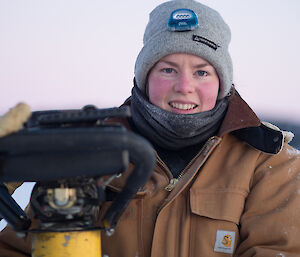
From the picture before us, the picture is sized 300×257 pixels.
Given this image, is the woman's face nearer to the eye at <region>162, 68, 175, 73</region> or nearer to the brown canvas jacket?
the eye at <region>162, 68, 175, 73</region>

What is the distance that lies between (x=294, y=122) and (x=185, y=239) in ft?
29.1

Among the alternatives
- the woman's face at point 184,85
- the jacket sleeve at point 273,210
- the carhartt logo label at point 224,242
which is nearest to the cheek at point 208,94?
the woman's face at point 184,85

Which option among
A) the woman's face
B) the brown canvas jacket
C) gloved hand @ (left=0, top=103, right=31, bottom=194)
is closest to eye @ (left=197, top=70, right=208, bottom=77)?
the woman's face

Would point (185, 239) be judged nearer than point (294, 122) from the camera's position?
Yes

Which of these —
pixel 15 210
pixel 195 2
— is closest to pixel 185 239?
pixel 15 210

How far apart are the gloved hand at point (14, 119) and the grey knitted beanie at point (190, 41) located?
3.17ft

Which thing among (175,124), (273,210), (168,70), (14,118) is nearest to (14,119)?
(14,118)

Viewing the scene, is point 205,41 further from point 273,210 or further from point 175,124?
point 273,210

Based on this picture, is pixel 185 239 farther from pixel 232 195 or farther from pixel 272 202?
pixel 272 202

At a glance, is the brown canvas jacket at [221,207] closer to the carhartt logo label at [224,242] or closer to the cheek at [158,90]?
the carhartt logo label at [224,242]

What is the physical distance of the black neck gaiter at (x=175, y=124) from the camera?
5.80 feet

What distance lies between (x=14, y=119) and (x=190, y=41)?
1.08 meters

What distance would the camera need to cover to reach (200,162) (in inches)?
67.4

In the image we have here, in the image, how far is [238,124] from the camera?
180 cm
